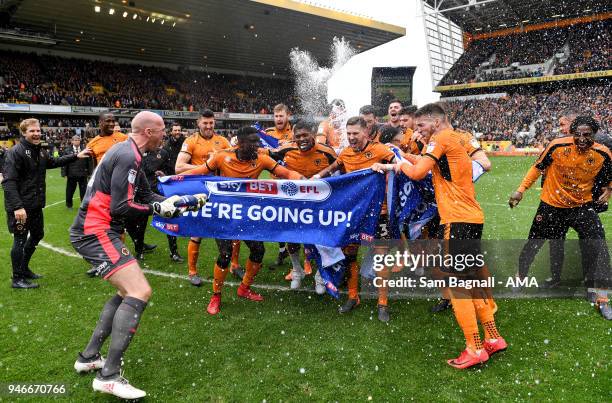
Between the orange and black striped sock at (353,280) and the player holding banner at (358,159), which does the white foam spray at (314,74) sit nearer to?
the player holding banner at (358,159)

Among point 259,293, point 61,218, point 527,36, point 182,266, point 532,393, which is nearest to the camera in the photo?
point 532,393

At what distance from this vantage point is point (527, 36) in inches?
1693

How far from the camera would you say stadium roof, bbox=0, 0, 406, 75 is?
27016 millimetres

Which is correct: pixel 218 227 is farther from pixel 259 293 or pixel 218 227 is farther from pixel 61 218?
pixel 61 218

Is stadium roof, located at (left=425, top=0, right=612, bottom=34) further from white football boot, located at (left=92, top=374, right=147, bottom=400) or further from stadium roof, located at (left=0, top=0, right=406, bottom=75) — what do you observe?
white football boot, located at (left=92, top=374, right=147, bottom=400)

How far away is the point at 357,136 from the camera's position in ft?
15.4

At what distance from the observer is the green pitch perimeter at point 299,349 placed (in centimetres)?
324

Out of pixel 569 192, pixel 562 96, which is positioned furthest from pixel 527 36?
pixel 569 192

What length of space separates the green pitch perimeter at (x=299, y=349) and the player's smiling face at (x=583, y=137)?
67.3 inches

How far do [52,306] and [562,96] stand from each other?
41.4 m

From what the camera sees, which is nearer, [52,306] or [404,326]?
[404,326]

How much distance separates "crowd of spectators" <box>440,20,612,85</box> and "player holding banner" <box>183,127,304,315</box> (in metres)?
39.7

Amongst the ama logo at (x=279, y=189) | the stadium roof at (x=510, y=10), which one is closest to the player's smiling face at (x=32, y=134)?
the ama logo at (x=279, y=189)

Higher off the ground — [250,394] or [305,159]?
[305,159]
